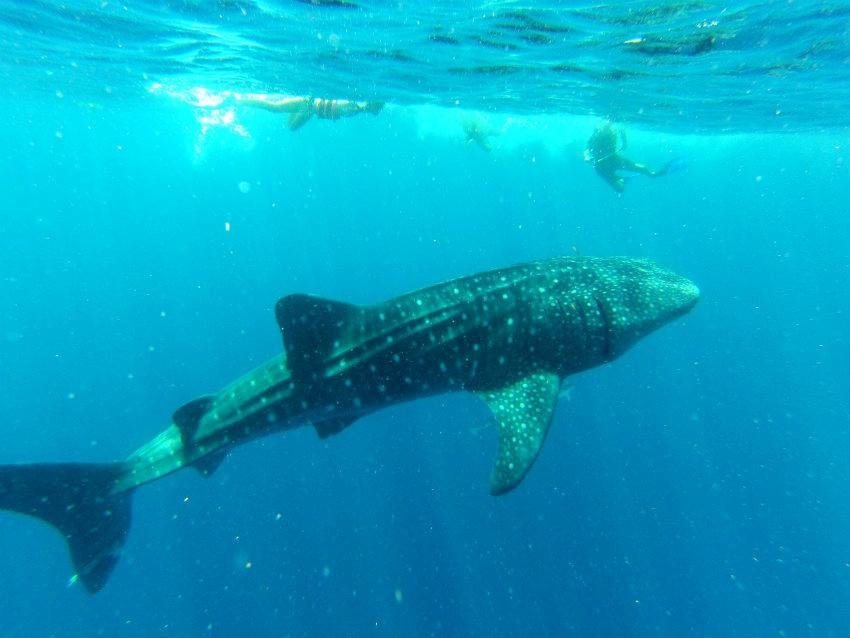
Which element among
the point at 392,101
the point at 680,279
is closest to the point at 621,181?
the point at 392,101

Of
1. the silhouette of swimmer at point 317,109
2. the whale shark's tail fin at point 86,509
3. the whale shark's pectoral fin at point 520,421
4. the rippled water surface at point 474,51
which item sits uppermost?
the rippled water surface at point 474,51

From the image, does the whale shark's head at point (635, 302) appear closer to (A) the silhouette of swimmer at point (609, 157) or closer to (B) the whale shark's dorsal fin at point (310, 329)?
(B) the whale shark's dorsal fin at point (310, 329)

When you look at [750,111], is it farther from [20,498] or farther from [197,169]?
[197,169]

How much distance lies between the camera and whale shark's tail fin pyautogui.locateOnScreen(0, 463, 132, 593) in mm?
5969

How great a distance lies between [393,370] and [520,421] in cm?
142

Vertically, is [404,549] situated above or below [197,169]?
above

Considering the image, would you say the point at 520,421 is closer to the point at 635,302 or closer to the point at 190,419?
the point at 635,302

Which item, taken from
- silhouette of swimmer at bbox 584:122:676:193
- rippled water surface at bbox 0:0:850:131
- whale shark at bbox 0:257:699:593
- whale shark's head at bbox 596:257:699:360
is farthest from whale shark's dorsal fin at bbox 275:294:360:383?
silhouette of swimmer at bbox 584:122:676:193

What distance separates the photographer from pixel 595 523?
1973 cm

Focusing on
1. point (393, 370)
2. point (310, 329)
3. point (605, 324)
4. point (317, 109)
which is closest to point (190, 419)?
point (310, 329)

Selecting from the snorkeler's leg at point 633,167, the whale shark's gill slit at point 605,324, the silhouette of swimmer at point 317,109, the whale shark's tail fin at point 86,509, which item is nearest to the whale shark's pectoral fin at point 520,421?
the whale shark's gill slit at point 605,324

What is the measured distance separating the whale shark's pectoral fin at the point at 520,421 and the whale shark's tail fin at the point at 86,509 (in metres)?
4.53

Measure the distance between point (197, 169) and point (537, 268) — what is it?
143m

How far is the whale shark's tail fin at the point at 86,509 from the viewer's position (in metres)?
5.97
